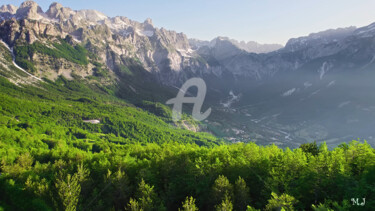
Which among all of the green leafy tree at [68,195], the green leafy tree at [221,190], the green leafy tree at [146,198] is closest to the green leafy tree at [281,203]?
the green leafy tree at [221,190]

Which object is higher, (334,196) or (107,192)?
(334,196)

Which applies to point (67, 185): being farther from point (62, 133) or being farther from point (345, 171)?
point (62, 133)

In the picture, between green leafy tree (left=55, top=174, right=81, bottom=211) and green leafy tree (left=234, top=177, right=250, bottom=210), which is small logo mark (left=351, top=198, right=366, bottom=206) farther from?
green leafy tree (left=55, top=174, right=81, bottom=211)

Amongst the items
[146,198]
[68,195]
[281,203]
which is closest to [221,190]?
[281,203]

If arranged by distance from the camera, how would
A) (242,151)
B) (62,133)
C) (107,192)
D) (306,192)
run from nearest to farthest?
(306,192) < (107,192) < (242,151) < (62,133)

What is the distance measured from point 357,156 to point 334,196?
10.6 metres

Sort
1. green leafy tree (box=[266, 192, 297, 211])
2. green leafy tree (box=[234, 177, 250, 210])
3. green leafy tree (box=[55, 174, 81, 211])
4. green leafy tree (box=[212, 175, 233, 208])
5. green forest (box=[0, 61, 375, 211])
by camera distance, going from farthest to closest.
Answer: green leafy tree (box=[55, 174, 81, 211]), green leafy tree (box=[212, 175, 233, 208]), green leafy tree (box=[234, 177, 250, 210]), green forest (box=[0, 61, 375, 211]), green leafy tree (box=[266, 192, 297, 211])

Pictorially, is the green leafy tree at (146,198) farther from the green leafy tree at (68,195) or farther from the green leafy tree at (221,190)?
the green leafy tree at (68,195)

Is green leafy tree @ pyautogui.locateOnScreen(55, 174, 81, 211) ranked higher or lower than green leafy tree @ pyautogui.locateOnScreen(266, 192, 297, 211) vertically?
lower

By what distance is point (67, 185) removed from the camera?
47.8 meters

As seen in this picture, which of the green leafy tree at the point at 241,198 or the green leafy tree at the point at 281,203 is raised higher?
the green leafy tree at the point at 281,203

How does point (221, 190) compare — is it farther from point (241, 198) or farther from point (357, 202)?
point (357, 202)

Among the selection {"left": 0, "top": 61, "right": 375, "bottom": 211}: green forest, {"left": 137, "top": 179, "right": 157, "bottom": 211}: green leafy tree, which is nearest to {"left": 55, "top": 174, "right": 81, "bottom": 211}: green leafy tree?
{"left": 0, "top": 61, "right": 375, "bottom": 211}: green forest

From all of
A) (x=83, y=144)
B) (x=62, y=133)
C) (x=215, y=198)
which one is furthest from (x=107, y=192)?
(x=62, y=133)
